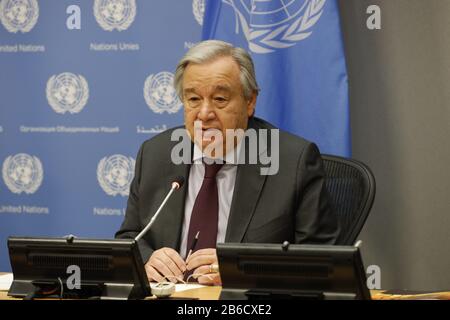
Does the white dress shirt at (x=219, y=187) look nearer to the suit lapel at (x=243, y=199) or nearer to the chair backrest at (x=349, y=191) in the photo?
the suit lapel at (x=243, y=199)

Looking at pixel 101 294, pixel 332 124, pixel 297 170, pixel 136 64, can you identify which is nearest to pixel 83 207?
pixel 136 64

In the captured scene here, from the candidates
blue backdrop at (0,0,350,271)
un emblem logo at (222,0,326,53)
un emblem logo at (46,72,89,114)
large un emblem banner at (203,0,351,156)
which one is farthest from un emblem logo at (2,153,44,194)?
un emblem logo at (222,0,326,53)

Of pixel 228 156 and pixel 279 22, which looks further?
pixel 279 22

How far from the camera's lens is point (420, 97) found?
425 centimetres

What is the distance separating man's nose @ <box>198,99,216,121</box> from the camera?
305cm

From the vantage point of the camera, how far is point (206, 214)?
3002 millimetres

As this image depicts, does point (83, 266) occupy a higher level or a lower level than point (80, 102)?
lower

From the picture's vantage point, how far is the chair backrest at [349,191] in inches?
123

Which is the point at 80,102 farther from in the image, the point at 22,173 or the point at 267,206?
the point at 267,206

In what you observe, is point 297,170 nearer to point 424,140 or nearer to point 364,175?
point 364,175

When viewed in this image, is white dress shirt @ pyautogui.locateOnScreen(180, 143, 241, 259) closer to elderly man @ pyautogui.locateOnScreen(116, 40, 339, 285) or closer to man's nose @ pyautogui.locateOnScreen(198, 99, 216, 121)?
elderly man @ pyautogui.locateOnScreen(116, 40, 339, 285)

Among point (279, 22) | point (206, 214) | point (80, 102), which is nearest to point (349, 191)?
point (206, 214)

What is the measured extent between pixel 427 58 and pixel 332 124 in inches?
32.8

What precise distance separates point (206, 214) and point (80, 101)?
197cm
